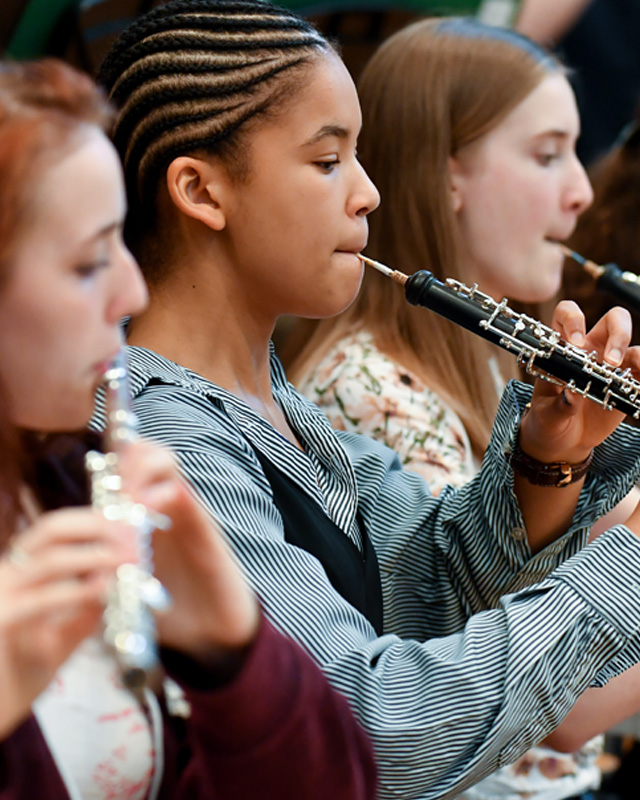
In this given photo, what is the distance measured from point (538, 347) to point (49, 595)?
735mm

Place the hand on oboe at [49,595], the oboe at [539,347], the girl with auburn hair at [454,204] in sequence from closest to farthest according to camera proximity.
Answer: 1. the hand on oboe at [49,595]
2. the oboe at [539,347]
3. the girl with auburn hair at [454,204]

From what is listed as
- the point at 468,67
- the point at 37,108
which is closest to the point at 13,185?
the point at 37,108

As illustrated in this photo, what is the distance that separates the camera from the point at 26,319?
2.01ft

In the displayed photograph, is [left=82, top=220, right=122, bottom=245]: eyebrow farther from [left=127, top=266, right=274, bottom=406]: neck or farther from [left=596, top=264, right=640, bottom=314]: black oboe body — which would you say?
[left=596, top=264, right=640, bottom=314]: black oboe body

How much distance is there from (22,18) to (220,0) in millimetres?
1016

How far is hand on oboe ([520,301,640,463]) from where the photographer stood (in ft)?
3.89

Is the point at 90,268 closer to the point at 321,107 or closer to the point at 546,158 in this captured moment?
the point at 321,107

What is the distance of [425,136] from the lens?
172cm

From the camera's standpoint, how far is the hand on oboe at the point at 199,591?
65 centimetres

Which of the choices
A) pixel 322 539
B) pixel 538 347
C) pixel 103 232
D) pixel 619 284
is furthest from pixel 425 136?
pixel 103 232

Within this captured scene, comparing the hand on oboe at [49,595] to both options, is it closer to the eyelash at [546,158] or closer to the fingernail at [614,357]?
the fingernail at [614,357]

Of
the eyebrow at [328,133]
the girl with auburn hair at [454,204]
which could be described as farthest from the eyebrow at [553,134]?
the eyebrow at [328,133]

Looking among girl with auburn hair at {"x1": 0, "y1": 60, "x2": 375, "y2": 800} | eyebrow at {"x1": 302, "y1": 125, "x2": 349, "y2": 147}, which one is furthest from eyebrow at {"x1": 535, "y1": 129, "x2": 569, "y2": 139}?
girl with auburn hair at {"x1": 0, "y1": 60, "x2": 375, "y2": 800}

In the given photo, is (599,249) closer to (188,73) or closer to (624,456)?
(624,456)
